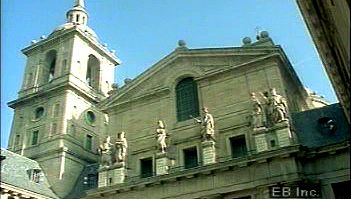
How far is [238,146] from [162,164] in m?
4.77

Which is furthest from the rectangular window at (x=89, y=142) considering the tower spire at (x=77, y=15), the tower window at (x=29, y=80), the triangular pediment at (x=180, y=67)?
the tower spire at (x=77, y=15)

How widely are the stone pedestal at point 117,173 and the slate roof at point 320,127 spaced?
36.0ft

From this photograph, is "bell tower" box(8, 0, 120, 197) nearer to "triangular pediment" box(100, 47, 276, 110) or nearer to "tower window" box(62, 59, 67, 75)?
"tower window" box(62, 59, 67, 75)

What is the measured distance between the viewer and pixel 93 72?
150 feet

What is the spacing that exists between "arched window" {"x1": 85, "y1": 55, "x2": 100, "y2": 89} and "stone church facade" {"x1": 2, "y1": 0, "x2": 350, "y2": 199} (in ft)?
15.7

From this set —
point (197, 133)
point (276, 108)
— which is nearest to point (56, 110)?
point (197, 133)

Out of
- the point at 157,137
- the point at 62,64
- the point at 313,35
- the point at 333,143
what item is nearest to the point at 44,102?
the point at 62,64

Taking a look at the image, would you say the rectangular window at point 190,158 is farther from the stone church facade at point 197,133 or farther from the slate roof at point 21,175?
the slate roof at point 21,175

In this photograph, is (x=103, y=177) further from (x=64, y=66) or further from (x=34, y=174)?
(x=64, y=66)

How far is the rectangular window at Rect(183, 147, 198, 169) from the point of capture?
28.2m

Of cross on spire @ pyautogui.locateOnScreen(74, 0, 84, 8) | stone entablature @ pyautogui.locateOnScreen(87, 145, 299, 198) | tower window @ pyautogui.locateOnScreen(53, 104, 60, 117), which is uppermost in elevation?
cross on spire @ pyautogui.locateOnScreen(74, 0, 84, 8)

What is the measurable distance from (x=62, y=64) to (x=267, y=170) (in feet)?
78.6

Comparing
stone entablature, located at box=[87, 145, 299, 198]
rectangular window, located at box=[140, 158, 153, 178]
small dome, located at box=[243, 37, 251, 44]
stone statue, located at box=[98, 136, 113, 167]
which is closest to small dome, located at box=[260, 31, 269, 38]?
small dome, located at box=[243, 37, 251, 44]

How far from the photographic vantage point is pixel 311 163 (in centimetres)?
2450
